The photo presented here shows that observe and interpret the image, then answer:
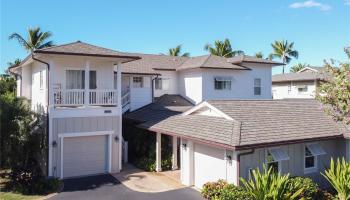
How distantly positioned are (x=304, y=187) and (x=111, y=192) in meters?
8.38

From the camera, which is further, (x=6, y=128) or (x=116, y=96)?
(x=116, y=96)

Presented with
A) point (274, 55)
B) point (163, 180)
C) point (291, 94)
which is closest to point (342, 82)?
point (163, 180)

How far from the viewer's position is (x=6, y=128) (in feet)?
50.5

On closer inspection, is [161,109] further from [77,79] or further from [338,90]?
[338,90]

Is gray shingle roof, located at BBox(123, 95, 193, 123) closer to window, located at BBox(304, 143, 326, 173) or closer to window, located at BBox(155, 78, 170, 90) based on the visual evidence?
window, located at BBox(155, 78, 170, 90)

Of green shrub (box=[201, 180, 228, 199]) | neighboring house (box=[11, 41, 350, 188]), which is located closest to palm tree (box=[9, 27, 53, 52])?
neighboring house (box=[11, 41, 350, 188])

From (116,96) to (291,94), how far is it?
28724mm

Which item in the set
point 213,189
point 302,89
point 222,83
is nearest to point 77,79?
point 213,189

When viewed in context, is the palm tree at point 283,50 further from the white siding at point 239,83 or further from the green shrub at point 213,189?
the green shrub at point 213,189

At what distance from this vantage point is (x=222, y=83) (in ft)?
86.8

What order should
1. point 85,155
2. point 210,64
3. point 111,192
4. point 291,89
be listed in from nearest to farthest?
point 111,192
point 85,155
point 210,64
point 291,89

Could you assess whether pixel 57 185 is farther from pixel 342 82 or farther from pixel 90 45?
pixel 342 82

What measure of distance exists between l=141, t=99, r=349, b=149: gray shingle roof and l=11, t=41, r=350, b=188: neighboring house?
5 centimetres

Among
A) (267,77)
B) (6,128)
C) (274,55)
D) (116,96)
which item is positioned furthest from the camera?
(274,55)
